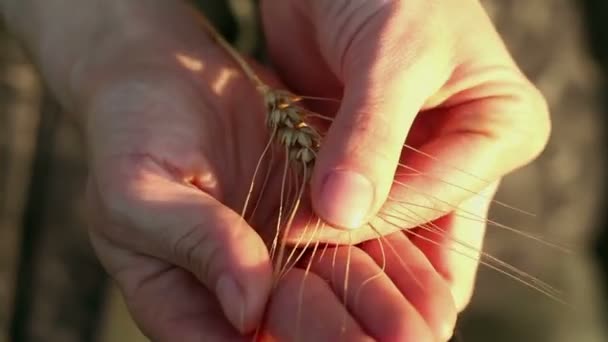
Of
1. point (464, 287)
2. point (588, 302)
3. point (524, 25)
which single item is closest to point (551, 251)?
point (588, 302)

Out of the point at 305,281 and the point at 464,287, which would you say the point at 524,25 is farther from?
the point at 305,281

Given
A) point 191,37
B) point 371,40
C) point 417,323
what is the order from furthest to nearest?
point 191,37 → point 371,40 → point 417,323

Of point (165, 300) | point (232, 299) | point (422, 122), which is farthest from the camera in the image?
point (422, 122)

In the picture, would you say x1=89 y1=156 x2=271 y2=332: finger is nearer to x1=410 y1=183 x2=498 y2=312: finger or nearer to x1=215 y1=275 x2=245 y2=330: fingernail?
x1=215 y1=275 x2=245 y2=330: fingernail

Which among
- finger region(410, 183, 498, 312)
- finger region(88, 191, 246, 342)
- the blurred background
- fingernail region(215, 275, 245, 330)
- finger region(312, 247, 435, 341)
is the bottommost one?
the blurred background

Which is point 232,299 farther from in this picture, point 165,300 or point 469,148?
point 469,148

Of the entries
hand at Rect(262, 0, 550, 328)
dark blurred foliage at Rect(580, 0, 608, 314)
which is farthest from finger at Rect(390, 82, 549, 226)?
dark blurred foliage at Rect(580, 0, 608, 314)

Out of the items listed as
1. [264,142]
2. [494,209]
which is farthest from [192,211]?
[494,209]

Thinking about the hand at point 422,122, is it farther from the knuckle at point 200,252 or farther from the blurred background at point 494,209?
the blurred background at point 494,209
